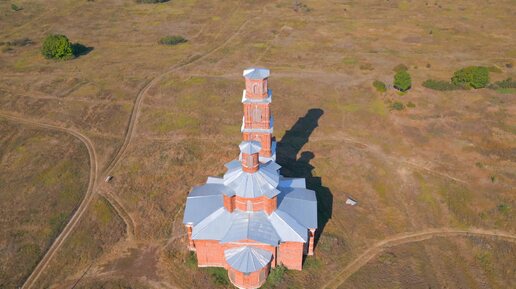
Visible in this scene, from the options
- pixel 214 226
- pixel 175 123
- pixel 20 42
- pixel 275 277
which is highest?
pixel 214 226

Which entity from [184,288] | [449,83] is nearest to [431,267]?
[184,288]

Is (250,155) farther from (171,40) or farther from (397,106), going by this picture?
(171,40)

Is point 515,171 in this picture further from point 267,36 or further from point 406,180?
point 267,36

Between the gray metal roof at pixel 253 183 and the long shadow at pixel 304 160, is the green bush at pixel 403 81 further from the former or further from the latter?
the gray metal roof at pixel 253 183

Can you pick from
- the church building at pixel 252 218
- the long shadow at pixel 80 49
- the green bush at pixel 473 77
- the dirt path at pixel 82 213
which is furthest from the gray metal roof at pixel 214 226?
the long shadow at pixel 80 49

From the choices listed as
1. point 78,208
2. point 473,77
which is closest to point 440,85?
point 473,77

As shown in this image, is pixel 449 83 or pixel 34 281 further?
pixel 449 83

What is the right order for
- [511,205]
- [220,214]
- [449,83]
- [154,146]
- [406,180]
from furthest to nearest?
[449,83] → [154,146] → [406,180] → [511,205] → [220,214]
